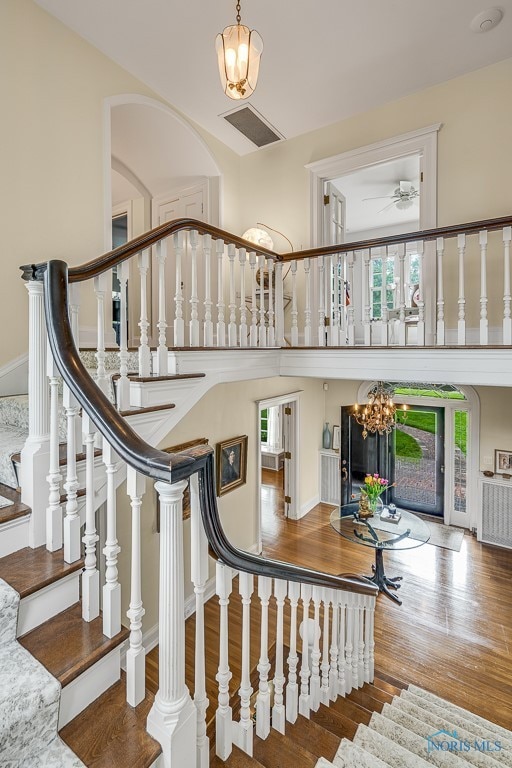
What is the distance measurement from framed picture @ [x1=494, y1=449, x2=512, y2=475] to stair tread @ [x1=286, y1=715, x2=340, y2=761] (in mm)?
4166

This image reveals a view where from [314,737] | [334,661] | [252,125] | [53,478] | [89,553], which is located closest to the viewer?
[89,553]

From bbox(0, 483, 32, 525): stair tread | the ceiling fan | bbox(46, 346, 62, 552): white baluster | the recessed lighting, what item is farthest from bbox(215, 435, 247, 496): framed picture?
the recessed lighting

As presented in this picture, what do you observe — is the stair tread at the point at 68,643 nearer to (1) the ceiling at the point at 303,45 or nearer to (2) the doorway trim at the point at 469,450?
(1) the ceiling at the point at 303,45

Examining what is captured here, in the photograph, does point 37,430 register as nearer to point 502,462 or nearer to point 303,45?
point 303,45

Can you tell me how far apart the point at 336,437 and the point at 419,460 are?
1.33 metres

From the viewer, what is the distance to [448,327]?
3.75m

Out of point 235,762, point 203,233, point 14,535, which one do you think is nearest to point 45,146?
point 203,233

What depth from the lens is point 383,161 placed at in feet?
13.2

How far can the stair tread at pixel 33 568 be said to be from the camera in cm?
118

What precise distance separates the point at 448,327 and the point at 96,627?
148 inches

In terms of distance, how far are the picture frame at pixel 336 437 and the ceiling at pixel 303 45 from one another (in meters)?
4.38

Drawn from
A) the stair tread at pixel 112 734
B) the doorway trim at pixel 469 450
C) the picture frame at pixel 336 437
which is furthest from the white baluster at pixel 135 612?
the picture frame at pixel 336 437

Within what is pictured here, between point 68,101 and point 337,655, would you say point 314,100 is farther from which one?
point 337,655

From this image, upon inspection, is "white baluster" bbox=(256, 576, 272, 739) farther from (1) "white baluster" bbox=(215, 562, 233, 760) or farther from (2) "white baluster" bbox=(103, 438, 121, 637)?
(2) "white baluster" bbox=(103, 438, 121, 637)
